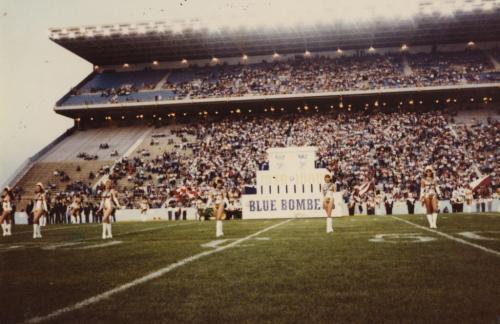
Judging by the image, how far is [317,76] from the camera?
1948 inches

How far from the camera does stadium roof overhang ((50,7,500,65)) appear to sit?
47250mm

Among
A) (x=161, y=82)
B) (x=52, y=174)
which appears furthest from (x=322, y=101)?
(x=52, y=174)

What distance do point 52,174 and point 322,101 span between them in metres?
25.0

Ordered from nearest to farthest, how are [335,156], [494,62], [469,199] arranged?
1. [469,199]
2. [335,156]
3. [494,62]

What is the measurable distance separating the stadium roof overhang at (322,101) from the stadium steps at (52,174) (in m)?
7.26

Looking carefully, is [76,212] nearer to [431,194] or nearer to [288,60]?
[431,194]

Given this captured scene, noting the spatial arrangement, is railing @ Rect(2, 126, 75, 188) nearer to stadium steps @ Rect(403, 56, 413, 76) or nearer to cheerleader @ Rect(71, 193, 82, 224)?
cheerleader @ Rect(71, 193, 82, 224)

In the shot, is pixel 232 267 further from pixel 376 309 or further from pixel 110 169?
pixel 110 169

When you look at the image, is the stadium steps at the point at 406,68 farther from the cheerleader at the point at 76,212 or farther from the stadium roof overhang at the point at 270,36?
the cheerleader at the point at 76,212

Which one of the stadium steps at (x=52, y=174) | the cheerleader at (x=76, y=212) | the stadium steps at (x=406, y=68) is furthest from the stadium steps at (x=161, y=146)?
the stadium steps at (x=406, y=68)

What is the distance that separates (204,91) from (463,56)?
984 inches

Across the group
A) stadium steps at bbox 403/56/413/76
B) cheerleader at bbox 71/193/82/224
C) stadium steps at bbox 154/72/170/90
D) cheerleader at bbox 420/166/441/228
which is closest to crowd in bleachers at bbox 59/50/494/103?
stadium steps at bbox 403/56/413/76

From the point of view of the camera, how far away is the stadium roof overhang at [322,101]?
45.8 metres

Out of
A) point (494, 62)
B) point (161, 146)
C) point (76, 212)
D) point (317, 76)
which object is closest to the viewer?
point (76, 212)
